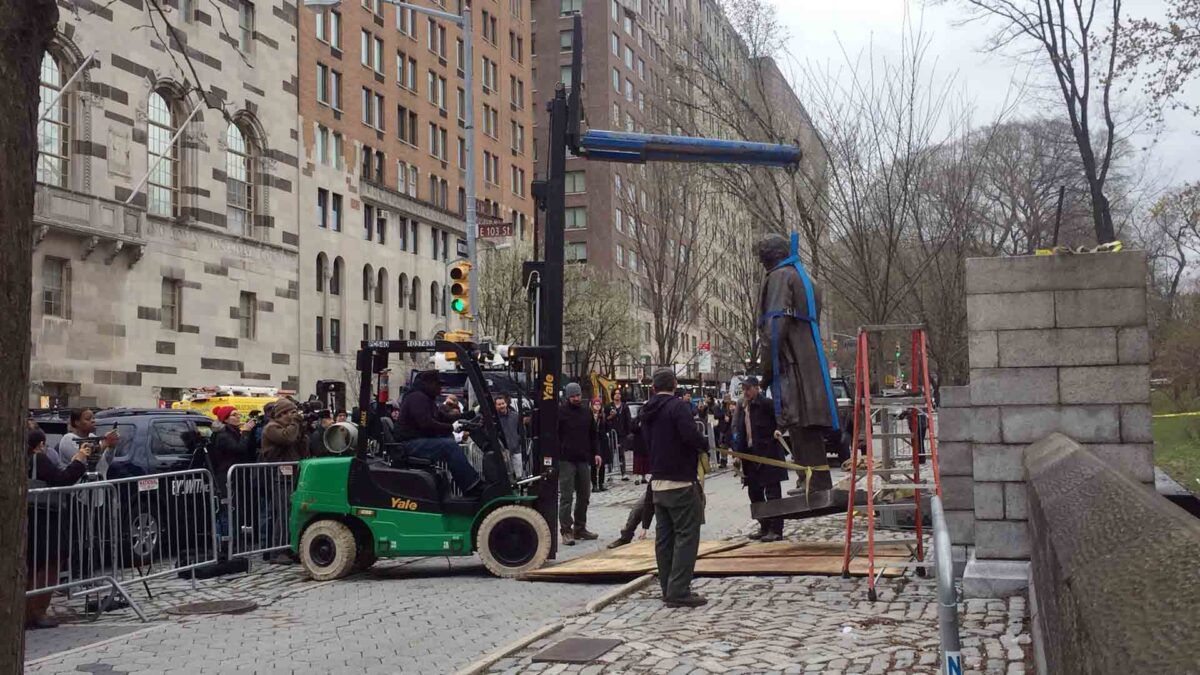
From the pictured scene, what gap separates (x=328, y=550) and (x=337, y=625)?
10.3ft

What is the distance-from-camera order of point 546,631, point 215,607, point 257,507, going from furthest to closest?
1. point 257,507
2. point 215,607
3. point 546,631

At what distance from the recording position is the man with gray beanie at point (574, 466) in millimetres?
15312

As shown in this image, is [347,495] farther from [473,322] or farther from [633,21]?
[633,21]

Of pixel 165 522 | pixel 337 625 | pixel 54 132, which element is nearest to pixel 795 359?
pixel 337 625

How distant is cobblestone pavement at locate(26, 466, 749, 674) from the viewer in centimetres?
809

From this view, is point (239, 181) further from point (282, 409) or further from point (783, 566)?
A: point (783, 566)

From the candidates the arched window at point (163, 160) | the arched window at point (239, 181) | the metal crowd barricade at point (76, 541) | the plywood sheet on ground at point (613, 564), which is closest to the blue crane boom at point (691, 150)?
the plywood sheet on ground at point (613, 564)

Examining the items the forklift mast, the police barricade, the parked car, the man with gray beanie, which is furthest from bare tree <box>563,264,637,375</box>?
the forklift mast

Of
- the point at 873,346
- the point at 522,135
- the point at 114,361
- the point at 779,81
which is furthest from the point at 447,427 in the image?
the point at 522,135

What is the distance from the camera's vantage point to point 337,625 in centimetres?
955

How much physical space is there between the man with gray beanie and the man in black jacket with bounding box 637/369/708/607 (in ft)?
17.2

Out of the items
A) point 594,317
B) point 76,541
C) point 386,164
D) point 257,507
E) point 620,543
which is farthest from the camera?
point 594,317

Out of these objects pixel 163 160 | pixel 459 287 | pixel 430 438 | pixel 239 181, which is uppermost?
pixel 239 181

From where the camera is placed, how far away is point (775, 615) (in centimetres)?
866
